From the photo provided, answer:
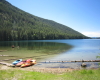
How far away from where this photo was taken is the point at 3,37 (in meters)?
139

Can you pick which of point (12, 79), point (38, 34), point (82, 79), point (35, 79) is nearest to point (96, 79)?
point (82, 79)

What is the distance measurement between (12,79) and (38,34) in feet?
595

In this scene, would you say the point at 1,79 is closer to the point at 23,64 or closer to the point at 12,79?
the point at 12,79

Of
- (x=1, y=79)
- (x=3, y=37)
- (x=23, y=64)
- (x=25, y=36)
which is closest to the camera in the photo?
(x=1, y=79)

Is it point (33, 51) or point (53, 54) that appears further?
point (33, 51)

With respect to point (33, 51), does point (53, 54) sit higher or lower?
lower

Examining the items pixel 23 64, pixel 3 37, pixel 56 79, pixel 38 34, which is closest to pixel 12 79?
pixel 56 79

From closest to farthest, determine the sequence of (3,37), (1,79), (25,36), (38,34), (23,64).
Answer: (1,79) < (23,64) < (3,37) < (25,36) < (38,34)

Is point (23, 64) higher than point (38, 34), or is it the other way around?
point (38, 34)

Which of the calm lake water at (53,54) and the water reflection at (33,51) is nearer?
the calm lake water at (53,54)

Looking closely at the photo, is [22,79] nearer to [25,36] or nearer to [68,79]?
[68,79]

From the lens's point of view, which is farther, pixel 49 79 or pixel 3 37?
pixel 3 37

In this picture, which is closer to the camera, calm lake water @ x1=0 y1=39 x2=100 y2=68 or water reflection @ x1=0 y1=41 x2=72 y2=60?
calm lake water @ x1=0 y1=39 x2=100 y2=68

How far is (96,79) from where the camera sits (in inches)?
464
